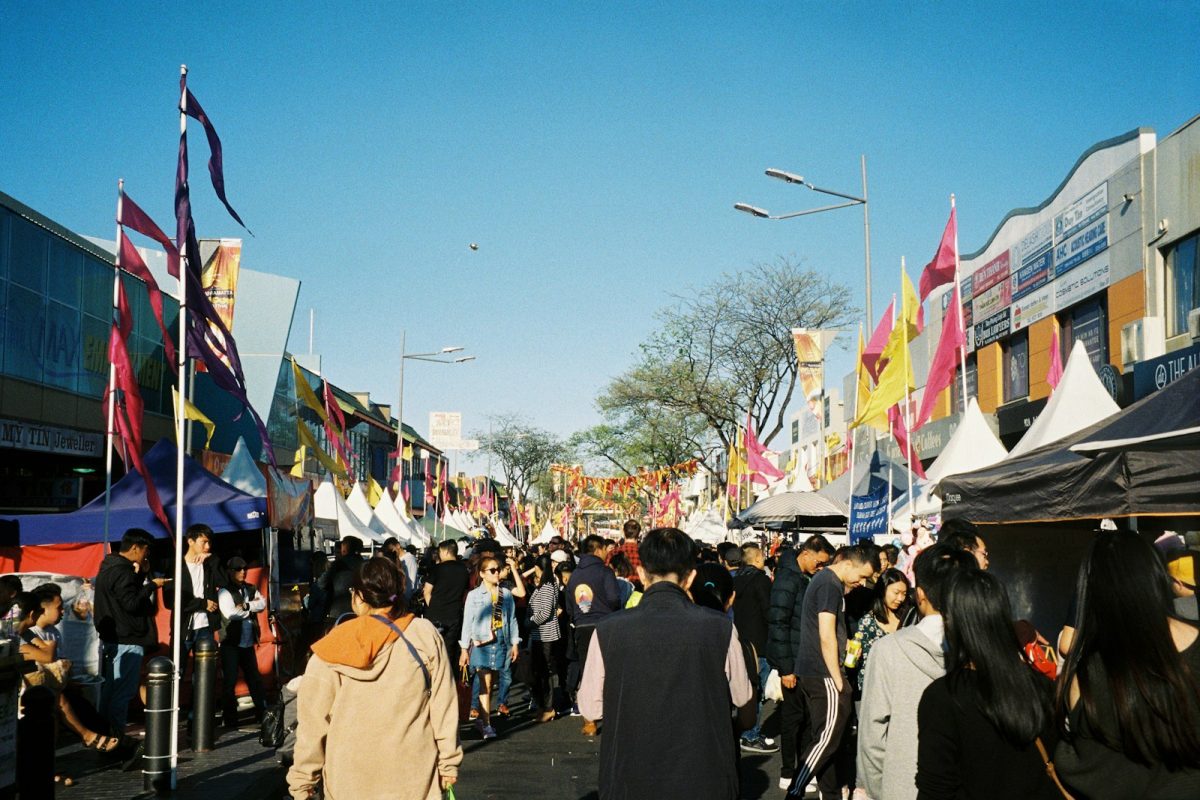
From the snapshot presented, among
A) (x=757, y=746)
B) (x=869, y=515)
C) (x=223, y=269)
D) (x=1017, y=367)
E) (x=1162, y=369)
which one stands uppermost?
(x=223, y=269)

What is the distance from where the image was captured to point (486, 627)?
12.3 m

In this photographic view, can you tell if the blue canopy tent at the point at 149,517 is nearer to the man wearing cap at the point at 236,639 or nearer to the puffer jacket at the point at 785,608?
the man wearing cap at the point at 236,639

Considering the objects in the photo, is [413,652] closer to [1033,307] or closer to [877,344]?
[877,344]

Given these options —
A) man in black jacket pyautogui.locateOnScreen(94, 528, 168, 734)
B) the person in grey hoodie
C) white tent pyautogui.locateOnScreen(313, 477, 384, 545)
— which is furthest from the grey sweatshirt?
white tent pyautogui.locateOnScreen(313, 477, 384, 545)

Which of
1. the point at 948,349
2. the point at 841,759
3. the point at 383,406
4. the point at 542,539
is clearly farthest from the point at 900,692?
the point at 383,406

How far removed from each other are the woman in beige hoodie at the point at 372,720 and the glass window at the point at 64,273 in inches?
776

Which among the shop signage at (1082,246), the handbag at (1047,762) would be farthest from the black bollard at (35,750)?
the shop signage at (1082,246)

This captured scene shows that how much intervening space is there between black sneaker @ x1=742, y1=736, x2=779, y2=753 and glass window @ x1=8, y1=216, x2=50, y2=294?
15708 mm

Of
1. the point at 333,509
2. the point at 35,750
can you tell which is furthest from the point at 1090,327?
the point at 35,750

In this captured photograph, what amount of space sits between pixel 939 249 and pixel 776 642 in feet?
25.2

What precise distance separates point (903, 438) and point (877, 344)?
178 cm

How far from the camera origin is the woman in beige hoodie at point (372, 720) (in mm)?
4898

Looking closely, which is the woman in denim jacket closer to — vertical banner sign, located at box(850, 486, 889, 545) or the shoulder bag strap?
vertical banner sign, located at box(850, 486, 889, 545)

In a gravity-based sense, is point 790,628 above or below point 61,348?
below
